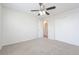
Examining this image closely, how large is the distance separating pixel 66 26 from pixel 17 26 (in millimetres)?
3605

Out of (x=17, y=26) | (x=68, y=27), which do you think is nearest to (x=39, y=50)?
(x=17, y=26)

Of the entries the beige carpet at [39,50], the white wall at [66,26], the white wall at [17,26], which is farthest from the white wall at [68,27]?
the white wall at [17,26]

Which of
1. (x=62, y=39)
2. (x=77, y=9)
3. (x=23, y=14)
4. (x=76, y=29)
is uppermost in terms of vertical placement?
(x=77, y=9)

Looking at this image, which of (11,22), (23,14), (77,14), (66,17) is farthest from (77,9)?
(11,22)

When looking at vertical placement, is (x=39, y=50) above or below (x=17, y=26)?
below

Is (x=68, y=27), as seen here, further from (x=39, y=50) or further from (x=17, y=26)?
(x=17, y=26)

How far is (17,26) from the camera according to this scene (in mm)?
5410

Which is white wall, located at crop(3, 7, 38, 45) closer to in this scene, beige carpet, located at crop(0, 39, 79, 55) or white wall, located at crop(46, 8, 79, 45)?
beige carpet, located at crop(0, 39, 79, 55)

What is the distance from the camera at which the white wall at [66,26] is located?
471 centimetres

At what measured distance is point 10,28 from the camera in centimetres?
487

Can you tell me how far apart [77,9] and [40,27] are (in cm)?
440

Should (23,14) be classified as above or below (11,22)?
above

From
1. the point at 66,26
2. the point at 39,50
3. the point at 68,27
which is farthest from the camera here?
the point at 66,26

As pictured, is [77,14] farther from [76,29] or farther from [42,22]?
[42,22]
